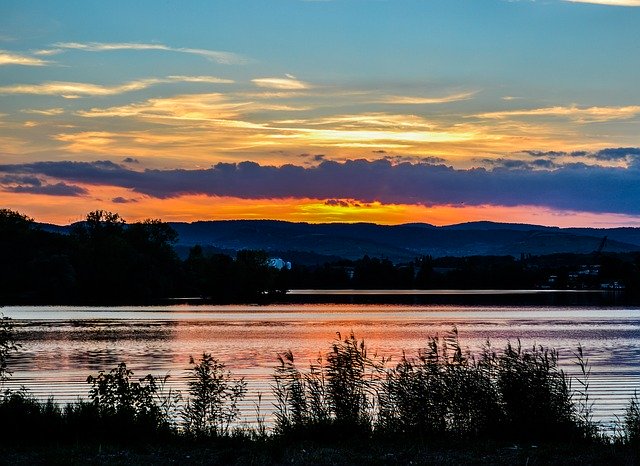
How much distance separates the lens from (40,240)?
193m

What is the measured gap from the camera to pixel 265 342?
2628 inches

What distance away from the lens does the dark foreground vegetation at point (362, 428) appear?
17609 mm

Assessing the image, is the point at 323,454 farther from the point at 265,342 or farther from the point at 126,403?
the point at 265,342

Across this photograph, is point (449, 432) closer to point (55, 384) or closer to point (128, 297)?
point (55, 384)

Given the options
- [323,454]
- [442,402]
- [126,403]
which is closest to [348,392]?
[442,402]

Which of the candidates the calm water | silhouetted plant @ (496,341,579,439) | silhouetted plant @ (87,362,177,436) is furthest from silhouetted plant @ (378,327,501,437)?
the calm water

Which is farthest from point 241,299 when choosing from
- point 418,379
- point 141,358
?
point 418,379

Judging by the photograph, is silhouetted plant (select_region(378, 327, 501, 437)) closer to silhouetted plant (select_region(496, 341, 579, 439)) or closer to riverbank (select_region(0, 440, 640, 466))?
silhouetted plant (select_region(496, 341, 579, 439))

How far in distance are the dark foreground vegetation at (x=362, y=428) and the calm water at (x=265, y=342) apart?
24.3ft

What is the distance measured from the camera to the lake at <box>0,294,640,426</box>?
39.0m

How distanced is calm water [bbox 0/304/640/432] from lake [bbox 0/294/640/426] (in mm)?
61

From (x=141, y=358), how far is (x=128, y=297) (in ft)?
470

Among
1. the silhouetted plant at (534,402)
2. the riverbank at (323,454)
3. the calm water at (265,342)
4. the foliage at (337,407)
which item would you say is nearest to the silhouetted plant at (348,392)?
the foliage at (337,407)

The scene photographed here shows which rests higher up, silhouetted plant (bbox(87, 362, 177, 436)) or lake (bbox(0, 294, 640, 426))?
silhouetted plant (bbox(87, 362, 177, 436))
